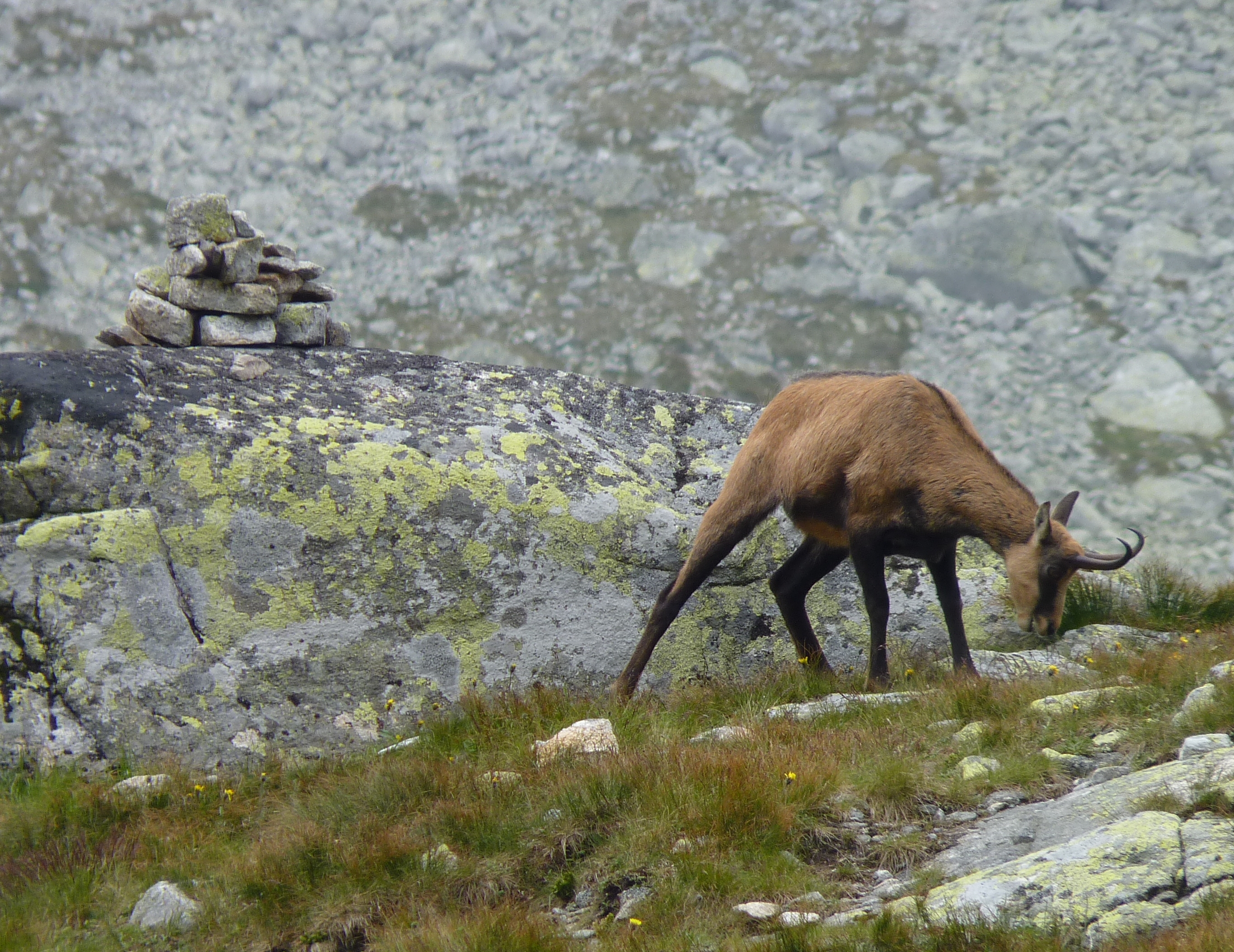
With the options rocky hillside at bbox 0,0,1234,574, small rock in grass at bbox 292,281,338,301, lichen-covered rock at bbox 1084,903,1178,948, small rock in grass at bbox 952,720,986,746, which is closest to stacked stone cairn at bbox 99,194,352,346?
small rock in grass at bbox 292,281,338,301

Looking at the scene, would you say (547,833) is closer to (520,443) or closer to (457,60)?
(520,443)

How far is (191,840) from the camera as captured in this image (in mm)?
5945

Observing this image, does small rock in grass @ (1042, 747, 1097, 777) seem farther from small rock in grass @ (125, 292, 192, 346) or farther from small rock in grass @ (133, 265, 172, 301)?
small rock in grass @ (133, 265, 172, 301)

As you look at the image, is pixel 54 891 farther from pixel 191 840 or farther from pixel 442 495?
pixel 442 495

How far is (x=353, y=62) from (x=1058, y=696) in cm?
4698

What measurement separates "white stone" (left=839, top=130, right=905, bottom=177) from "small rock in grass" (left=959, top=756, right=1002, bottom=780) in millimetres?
45865

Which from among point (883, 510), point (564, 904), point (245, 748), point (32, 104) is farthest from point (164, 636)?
point (32, 104)

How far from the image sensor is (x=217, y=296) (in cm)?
886

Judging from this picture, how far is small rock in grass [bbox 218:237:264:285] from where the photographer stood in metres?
8.81

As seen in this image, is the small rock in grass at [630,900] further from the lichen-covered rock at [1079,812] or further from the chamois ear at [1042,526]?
the chamois ear at [1042,526]

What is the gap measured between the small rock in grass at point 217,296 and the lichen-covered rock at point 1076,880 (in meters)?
6.73

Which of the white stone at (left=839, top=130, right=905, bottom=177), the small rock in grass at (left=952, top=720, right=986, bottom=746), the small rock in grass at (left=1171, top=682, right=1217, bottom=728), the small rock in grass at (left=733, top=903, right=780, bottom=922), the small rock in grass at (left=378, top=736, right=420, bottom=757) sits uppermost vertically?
the white stone at (left=839, top=130, right=905, bottom=177)

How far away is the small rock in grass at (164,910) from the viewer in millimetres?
5223

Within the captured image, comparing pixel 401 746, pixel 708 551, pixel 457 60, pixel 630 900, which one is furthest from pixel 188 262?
pixel 457 60
